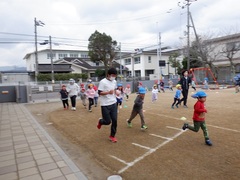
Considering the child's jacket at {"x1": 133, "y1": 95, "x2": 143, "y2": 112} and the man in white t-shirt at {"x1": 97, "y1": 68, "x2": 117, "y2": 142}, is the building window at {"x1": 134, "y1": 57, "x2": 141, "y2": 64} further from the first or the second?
the man in white t-shirt at {"x1": 97, "y1": 68, "x2": 117, "y2": 142}

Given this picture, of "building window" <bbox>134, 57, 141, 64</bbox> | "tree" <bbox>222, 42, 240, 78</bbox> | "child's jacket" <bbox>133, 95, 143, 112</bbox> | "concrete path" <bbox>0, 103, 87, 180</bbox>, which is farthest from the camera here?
"building window" <bbox>134, 57, 141, 64</bbox>

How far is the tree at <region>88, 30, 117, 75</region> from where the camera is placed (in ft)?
104

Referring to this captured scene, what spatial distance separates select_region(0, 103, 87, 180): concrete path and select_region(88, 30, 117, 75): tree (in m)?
26.8

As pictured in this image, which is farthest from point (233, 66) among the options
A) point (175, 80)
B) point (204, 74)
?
point (175, 80)

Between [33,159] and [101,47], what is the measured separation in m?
29.2

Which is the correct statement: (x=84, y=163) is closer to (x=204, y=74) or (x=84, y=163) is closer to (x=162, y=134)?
(x=162, y=134)

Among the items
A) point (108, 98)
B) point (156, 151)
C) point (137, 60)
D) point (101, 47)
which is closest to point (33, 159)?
point (108, 98)

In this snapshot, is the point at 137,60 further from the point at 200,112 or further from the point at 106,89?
the point at 200,112

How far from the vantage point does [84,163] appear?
3.92 metres

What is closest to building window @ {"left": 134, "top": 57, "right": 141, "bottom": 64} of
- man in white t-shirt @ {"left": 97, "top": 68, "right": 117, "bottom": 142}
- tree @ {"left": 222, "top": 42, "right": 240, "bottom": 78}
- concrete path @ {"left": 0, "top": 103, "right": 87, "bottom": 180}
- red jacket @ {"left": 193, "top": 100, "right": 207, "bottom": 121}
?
tree @ {"left": 222, "top": 42, "right": 240, "bottom": 78}

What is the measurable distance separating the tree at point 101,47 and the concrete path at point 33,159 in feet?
87.8

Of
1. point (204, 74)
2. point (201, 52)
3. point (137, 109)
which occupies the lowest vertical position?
point (137, 109)

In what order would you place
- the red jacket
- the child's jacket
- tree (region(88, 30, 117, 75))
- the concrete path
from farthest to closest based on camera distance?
tree (region(88, 30, 117, 75)) → the child's jacket → the red jacket → the concrete path

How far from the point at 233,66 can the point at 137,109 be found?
81.5 feet
